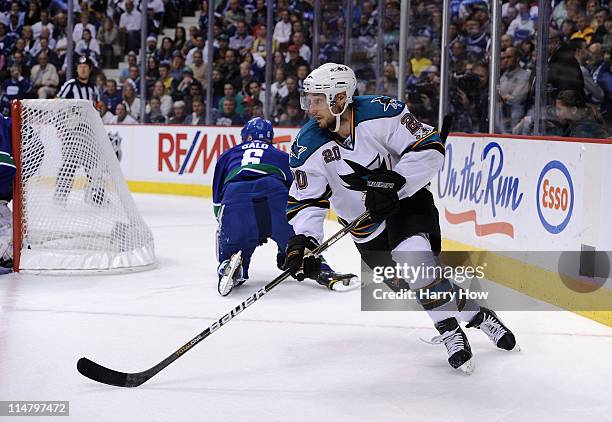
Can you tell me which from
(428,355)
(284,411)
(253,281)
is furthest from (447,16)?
(284,411)

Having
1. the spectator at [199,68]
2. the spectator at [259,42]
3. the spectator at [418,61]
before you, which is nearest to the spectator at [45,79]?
the spectator at [199,68]

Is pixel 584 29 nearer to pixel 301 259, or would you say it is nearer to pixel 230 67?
pixel 301 259

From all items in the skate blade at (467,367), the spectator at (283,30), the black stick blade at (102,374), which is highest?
the spectator at (283,30)

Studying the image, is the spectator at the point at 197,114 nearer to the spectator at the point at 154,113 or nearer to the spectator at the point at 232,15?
the spectator at the point at 154,113

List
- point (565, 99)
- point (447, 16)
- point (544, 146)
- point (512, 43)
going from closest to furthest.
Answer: point (544, 146) → point (565, 99) → point (512, 43) → point (447, 16)

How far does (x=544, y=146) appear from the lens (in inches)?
172

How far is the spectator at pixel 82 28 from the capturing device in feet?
34.2

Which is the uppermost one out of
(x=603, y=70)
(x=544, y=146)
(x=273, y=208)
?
(x=603, y=70)

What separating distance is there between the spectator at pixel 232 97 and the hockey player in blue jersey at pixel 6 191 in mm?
4578

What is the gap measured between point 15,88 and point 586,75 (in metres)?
7.34

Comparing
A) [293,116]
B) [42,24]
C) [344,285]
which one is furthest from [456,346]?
[42,24]

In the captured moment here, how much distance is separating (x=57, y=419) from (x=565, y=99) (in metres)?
3.18

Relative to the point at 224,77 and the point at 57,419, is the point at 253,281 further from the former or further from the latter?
the point at 224,77

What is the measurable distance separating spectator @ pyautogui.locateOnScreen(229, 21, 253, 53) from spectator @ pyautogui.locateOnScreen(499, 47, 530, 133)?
445 cm
